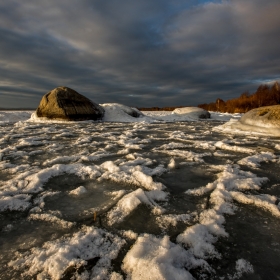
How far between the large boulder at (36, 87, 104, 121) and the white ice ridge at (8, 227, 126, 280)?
7.87m

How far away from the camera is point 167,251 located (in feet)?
3.10

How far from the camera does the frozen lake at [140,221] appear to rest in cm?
90

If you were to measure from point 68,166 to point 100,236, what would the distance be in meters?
1.26

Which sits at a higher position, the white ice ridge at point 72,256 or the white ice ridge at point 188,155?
the white ice ridge at point 188,155

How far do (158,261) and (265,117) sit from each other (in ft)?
17.1

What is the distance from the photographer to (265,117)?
4.96m

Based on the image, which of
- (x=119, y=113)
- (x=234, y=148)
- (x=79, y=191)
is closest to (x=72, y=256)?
(x=79, y=191)

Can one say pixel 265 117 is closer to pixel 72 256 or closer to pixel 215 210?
pixel 215 210

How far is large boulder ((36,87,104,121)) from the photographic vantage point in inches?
329

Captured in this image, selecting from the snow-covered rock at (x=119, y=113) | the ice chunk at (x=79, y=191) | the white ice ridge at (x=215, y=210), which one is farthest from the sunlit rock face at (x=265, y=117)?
the snow-covered rock at (x=119, y=113)

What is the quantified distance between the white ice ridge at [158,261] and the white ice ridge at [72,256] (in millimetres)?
98

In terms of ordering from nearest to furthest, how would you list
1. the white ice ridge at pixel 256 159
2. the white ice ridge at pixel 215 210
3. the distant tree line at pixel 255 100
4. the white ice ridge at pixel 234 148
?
the white ice ridge at pixel 215 210
the white ice ridge at pixel 256 159
the white ice ridge at pixel 234 148
the distant tree line at pixel 255 100

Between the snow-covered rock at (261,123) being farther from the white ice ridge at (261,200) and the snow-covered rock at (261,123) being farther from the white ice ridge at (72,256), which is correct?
the white ice ridge at (72,256)

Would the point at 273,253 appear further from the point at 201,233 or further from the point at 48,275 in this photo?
the point at 48,275
